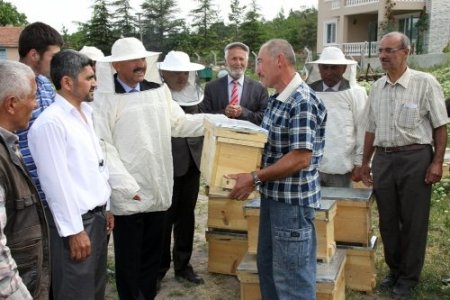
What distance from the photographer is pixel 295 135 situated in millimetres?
3205

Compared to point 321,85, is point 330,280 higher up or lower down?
lower down

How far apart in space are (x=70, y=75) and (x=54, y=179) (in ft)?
2.18

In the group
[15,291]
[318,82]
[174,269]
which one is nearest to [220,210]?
[174,269]

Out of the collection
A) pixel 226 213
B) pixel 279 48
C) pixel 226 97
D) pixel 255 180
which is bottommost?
pixel 226 213

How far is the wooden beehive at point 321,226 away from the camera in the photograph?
4168 mm

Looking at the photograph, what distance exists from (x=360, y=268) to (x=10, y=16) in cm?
6508

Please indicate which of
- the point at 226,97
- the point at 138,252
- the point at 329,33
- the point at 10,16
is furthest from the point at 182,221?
the point at 10,16

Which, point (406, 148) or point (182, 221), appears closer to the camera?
point (406, 148)

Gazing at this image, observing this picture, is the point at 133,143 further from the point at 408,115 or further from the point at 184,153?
the point at 408,115

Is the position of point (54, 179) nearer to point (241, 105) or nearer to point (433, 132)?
point (241, 105)

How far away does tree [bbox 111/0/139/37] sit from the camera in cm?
5444

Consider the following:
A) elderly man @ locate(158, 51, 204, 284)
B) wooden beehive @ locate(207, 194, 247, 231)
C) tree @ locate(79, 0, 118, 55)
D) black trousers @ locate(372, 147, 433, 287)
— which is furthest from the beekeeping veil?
tree @ locate(79, 0, 118, 55)

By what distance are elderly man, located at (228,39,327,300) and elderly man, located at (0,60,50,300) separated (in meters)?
1.32

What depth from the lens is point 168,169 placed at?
13.4 ft
